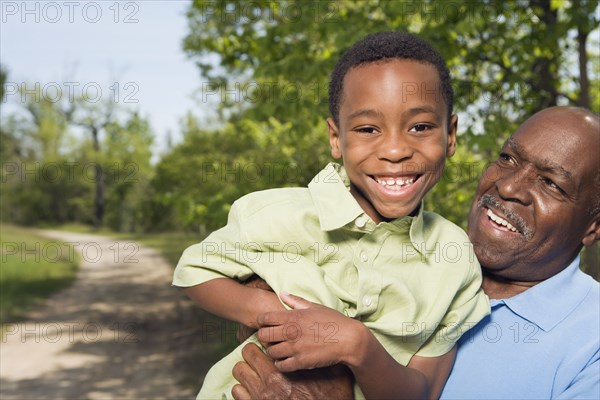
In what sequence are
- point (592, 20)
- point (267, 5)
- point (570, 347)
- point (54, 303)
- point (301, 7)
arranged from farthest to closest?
point (54, 303) → point (267, 5) → point (301, 7) → point (592, 20) → point (570, 347)

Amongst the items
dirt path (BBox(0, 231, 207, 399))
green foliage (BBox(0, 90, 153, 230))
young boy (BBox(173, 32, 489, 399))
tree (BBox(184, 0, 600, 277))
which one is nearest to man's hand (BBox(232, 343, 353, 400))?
young boy (BBox(173, 32, 489, 399))

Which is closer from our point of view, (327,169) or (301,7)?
(327,169)

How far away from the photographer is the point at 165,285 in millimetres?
17062

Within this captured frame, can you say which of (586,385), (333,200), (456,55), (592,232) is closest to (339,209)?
(333,200)

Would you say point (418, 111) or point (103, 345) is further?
point (103, 345)

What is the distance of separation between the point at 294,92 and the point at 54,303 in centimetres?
1012

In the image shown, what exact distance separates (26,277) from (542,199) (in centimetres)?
1668

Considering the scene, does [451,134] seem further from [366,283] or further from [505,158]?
[366,283]

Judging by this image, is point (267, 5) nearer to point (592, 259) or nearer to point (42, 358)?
point (592, 259)

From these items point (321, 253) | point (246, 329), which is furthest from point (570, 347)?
point (246, 329)

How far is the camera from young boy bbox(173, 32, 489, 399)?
1.93m

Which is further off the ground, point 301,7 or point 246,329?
point 301,7

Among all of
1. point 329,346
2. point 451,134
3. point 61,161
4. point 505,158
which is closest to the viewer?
point 329,346

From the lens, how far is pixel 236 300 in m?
1.99
